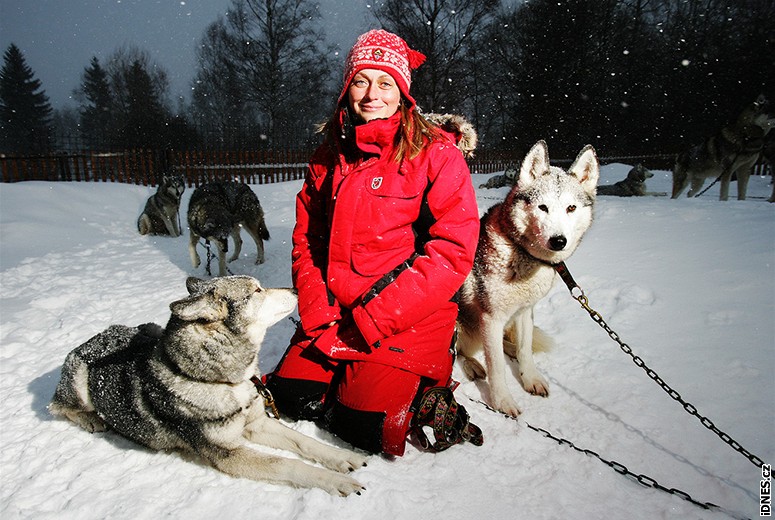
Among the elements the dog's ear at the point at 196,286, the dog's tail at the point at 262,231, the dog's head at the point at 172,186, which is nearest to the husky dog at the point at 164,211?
the dog's head at the point at 172,186

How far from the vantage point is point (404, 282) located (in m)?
1.96

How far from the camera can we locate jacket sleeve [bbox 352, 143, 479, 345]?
1.95 meters

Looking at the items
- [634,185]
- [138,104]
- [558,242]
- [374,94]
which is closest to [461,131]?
[374,94]

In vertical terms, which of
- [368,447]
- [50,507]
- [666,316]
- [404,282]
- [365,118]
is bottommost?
[50,507]

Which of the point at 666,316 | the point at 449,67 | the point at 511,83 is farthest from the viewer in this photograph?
the point at 511,83

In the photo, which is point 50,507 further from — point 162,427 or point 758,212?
point 758,212

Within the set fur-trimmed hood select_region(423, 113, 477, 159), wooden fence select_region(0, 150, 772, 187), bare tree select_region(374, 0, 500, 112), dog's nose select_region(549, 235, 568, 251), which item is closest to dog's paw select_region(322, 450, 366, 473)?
dog's nose select_region(549, 235, 568, 251)

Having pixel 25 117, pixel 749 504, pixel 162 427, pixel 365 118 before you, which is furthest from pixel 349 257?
pixel 25 117

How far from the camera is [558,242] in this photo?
6.52ft

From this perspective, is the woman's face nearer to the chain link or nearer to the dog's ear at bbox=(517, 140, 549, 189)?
the dog's ear at bbox=(517, 140, 549, 189)

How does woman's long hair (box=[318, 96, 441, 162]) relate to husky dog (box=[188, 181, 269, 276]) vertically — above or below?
above

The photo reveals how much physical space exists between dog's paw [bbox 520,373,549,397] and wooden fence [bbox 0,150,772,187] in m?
11.6

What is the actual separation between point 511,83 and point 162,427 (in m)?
24.4

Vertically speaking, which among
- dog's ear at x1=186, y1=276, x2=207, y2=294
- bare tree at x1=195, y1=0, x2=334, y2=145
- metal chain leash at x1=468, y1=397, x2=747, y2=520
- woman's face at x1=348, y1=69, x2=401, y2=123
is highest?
bare tree at x1=195, y1=0, x2=334, y2=145
